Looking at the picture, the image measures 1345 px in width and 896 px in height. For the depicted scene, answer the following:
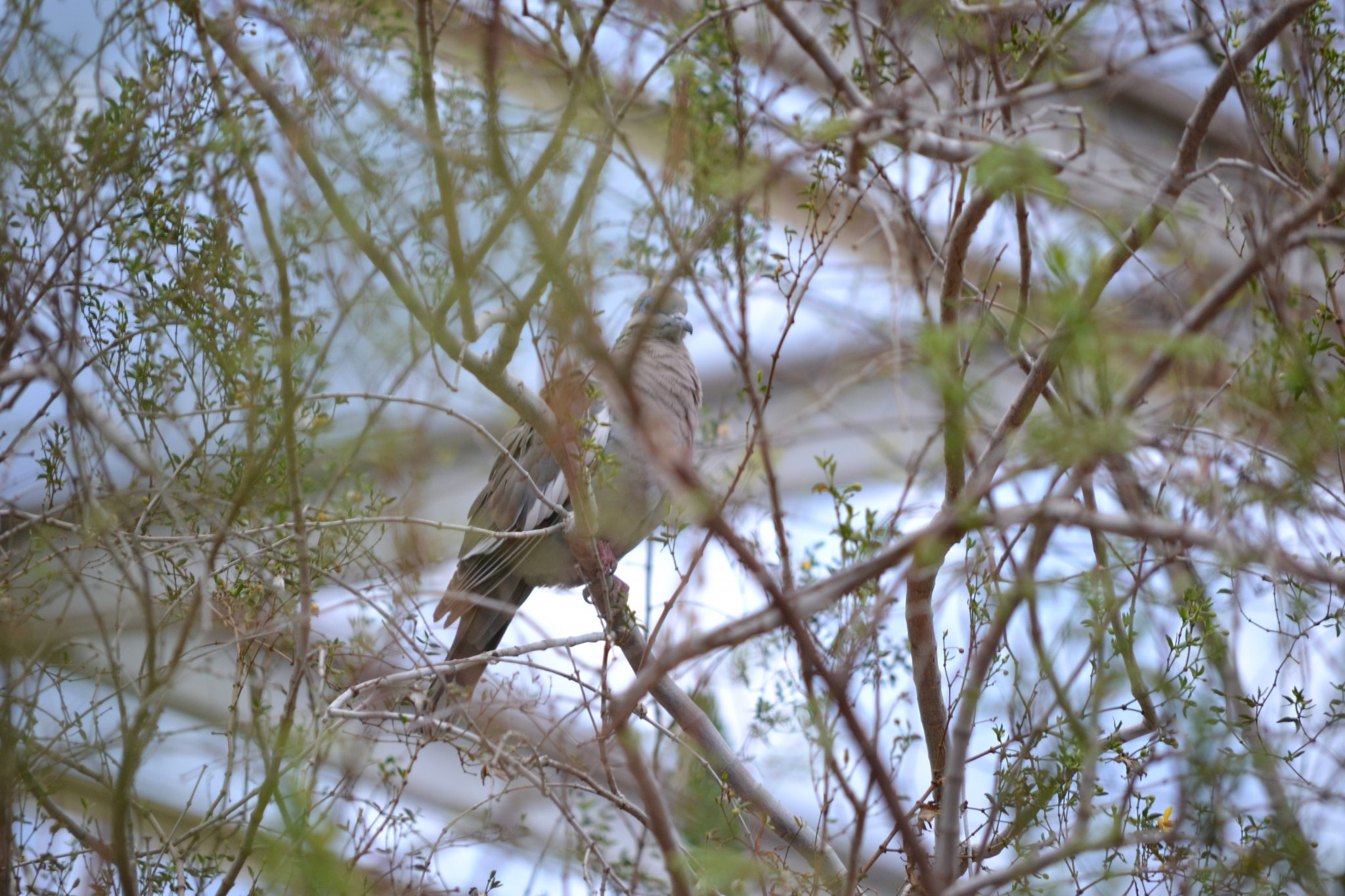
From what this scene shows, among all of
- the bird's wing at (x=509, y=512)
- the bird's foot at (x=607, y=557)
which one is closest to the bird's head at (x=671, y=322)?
the bird's wing at (x=509, y=512)

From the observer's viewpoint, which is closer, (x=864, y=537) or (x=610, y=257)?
(x=864, y=537)

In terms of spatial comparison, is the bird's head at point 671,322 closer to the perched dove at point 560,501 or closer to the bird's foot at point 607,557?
the perched dove at point 560,501

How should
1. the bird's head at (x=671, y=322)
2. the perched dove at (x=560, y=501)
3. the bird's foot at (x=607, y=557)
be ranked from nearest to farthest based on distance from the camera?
the bird's foot at (x=607, y=557) → the perched dove at (x=560, y=501) → the bird's head at (x=671, y=322)

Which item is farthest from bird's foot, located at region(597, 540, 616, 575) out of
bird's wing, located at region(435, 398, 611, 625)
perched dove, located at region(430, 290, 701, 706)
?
bird's wing, located at region(435, 398, 611, 625)

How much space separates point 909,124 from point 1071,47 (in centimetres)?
101

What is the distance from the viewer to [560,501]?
11.0ft

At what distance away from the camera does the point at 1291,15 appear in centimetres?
185

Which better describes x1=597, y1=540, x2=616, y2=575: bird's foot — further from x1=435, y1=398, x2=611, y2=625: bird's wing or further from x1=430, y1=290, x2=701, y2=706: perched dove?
x1=435, y1=398, x2=611, y2=625: bird's wing

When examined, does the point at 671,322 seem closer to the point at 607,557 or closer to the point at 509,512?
the point at 509,512

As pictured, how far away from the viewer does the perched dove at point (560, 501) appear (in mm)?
3326

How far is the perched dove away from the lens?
333cm

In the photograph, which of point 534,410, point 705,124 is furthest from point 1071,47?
point 534,410

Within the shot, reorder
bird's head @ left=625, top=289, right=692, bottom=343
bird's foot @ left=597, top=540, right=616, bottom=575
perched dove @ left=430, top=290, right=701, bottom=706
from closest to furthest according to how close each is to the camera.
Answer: bird's foot @ left=597, top=540, right=616, bottom=575, perched dove @ left=430, top=290, right=701, bottom=706, bird's head @ left=625, top=289, right=692, bottom=343

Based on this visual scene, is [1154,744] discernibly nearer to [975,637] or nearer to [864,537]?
[975,637]
